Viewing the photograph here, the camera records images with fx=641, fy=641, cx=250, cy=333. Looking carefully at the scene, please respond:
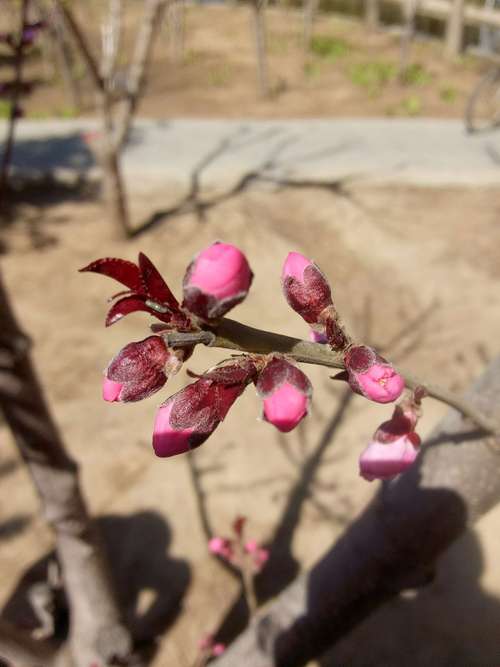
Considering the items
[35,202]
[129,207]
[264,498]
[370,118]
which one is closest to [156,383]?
[264,498]

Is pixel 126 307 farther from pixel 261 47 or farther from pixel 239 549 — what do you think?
pixel 261 47

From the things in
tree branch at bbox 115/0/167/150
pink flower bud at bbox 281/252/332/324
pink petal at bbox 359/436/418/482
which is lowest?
tree branch at bbox 115/0/167/150

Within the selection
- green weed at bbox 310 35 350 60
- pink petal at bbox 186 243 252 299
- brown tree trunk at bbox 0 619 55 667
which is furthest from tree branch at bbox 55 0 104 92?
green weed at bbox 310 35 350 60

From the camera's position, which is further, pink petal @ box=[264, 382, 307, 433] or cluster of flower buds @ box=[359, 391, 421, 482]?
cluster of flower buds @ box=[359, 391, 421, 482]

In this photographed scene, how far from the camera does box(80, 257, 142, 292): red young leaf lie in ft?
2.12

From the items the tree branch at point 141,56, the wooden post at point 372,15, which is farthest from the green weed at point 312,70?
the tree branch at point 141,56

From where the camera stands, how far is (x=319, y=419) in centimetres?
453

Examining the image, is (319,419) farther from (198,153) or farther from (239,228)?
(198,153)

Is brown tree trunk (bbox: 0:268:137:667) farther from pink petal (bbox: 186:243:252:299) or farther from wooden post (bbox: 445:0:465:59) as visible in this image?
wooden post (bbox: 445:0:465:59)

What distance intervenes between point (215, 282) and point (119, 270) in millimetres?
102

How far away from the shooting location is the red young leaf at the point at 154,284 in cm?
65

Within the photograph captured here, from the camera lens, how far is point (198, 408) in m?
0.74

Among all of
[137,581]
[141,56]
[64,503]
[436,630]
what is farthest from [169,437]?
[141,56]

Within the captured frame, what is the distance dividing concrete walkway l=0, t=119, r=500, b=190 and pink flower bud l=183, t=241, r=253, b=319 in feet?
24.0
